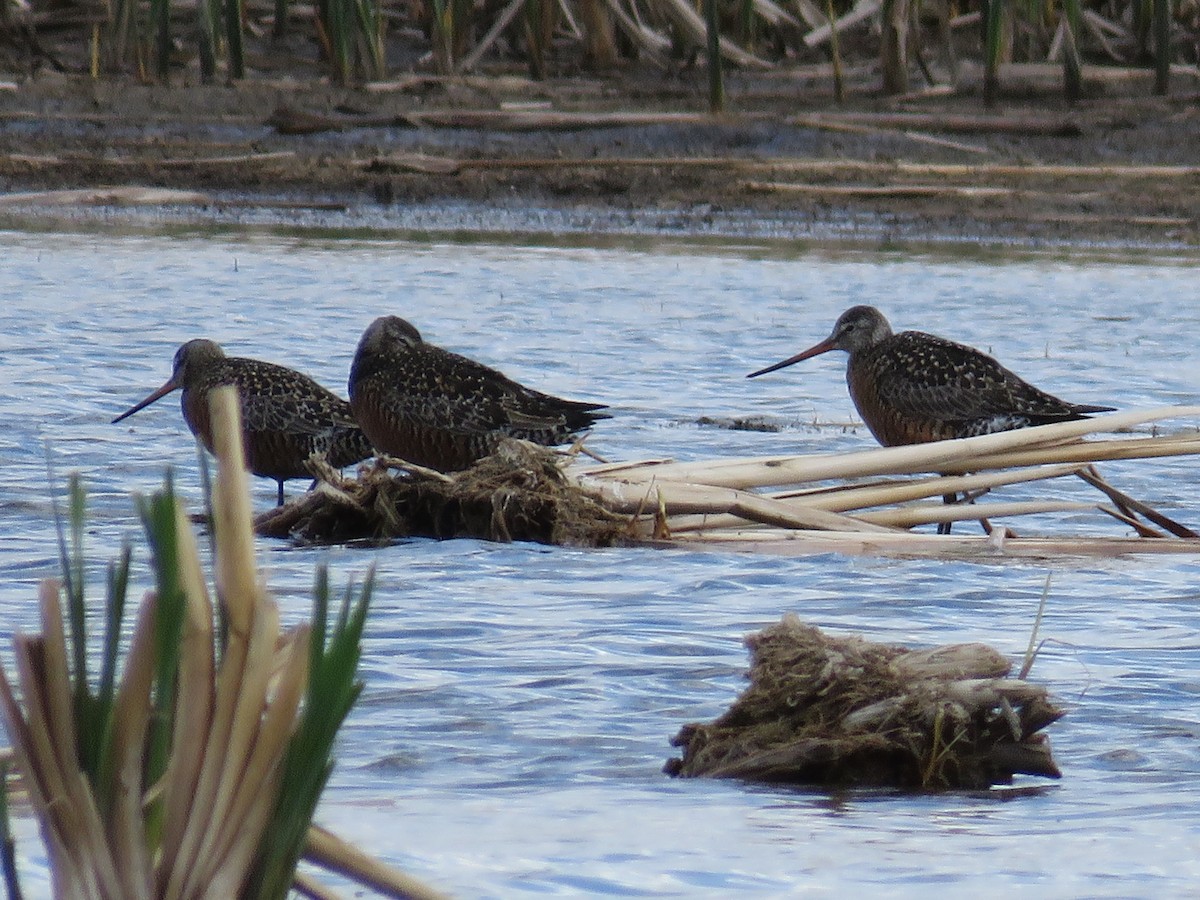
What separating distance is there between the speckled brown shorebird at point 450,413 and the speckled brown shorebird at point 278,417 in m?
0.14

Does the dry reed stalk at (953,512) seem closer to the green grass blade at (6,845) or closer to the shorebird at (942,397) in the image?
the shorebird at (942,397)

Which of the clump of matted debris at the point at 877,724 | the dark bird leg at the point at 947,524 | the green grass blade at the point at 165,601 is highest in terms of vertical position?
the green grass blade at the point at 165,601

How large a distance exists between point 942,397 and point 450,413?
1.99m

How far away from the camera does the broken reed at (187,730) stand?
225 centimetres

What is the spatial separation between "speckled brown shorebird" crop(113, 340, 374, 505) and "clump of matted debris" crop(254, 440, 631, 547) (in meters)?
1.01

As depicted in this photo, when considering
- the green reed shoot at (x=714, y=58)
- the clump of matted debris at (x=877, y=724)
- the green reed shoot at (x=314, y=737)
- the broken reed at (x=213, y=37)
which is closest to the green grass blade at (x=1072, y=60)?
the green reed shoot at (x=714, y=58)

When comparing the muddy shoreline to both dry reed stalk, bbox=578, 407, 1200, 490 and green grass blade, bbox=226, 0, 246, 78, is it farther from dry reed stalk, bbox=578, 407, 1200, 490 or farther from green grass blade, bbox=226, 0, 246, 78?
dry reed stalk, bbox=578, 407, 1200, 490

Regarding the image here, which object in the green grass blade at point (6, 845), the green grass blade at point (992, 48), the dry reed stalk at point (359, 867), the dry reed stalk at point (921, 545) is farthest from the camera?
the green grass blade at point (992, 48)

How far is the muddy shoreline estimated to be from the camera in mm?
17938

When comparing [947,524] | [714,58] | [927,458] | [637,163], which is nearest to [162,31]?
[637,163]

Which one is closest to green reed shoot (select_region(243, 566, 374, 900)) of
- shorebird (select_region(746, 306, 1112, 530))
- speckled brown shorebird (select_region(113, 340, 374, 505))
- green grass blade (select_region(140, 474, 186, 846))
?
green grass blade (select_region(140, 474, 186, 846))


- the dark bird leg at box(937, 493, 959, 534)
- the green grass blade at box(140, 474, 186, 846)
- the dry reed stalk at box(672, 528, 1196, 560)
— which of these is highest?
the green grass blade at box(140, 474, 186, 846)

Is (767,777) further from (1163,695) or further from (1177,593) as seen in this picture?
(1177,593)

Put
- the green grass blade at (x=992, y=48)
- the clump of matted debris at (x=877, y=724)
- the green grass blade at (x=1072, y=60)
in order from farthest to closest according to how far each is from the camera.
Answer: the green grass blade at (x=1072, y=60) < the green grass blade at (x=992, y=48) < the clump of matted debris at (x=877, y=724)
